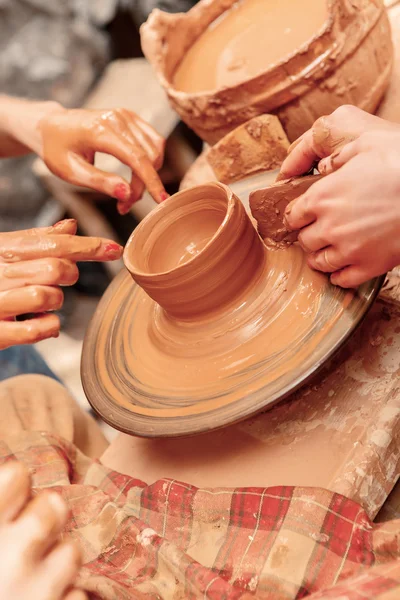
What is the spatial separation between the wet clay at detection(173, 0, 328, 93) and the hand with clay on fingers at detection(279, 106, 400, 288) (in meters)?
0.51

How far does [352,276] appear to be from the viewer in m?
1.03

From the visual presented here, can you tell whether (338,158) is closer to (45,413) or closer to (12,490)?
(12,490)

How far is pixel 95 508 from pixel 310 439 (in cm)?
47

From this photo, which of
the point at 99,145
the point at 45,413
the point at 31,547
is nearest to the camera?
the point at 31,547

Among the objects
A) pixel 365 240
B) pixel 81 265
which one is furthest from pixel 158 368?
pixel 81 265

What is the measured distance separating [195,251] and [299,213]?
38cm

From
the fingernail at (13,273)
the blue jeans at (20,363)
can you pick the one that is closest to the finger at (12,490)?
the fingernail at (13,273)

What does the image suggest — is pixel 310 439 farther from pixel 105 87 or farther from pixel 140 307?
pixel 105 87

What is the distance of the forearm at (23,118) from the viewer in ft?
6.02

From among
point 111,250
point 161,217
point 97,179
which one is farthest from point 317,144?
point 97,179

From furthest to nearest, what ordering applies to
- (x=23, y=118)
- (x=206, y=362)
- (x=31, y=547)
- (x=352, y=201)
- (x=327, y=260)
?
1. (x=23, y=118)
2. (x=206, y=362)
3. (x=327, y=260)
4. (x=352, y=201)
5. (x=31, y=547)

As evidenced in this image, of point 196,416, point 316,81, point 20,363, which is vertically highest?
point 316,81

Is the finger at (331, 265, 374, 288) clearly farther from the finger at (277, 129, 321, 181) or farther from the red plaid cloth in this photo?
the red plaid cloth

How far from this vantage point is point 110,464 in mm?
1385
